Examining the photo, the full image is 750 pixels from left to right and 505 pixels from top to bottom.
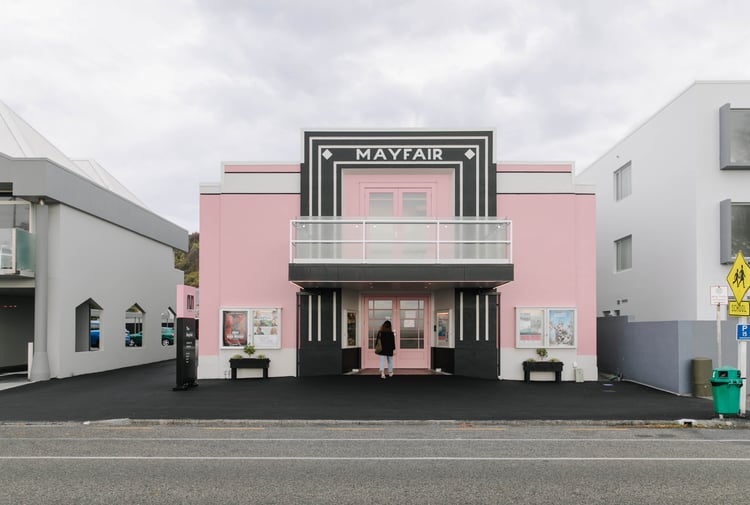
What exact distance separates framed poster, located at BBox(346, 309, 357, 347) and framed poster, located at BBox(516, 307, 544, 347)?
5108 mm

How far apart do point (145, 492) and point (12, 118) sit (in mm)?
19200

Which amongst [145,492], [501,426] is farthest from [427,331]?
[145,492]

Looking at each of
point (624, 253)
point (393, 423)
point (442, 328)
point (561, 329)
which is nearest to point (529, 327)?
point (561, 329)

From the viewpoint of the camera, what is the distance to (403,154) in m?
18.9

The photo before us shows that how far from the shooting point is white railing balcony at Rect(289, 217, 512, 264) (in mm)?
16812

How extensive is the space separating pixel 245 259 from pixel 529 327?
893 cm

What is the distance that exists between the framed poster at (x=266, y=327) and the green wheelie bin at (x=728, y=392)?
11687mm

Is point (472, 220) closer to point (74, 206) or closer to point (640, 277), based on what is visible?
point (640, 277)

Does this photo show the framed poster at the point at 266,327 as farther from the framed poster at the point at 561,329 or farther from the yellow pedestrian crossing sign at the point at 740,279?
the yellow pedestrian crossing sign at the point at 740,279

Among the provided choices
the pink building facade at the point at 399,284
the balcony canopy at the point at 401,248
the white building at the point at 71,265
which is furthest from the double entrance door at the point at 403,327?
the white building at the point at 71,265

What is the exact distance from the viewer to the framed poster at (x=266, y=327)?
728 inches

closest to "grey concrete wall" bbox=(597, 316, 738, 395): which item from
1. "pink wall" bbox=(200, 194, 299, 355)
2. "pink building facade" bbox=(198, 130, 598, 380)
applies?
"pink building facade" bbox=(198, 130, 598, 380)

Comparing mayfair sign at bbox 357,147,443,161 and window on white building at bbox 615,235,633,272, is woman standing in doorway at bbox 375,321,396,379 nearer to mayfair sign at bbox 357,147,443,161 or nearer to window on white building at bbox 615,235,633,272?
mayfair sign at bbox 357,147,443,161

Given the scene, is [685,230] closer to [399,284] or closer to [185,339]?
[399,284]
